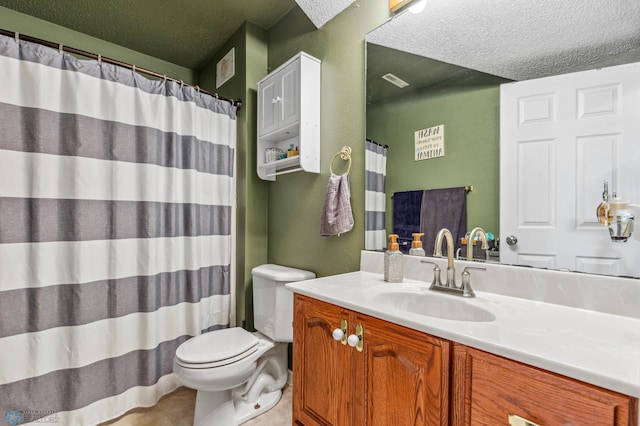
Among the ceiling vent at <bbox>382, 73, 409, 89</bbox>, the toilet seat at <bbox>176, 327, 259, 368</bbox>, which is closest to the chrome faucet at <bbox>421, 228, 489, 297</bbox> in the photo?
the ceiling vent at <bbox>382, 73, 409, 89</bbox>

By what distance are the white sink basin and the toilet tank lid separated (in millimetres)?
680

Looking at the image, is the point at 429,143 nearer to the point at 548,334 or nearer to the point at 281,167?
the point at 548,334

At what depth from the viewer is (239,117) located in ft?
6.93

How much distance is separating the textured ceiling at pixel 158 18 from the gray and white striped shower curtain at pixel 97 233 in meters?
0.58

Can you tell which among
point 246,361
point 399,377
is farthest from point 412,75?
point 246,361

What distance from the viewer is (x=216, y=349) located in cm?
145

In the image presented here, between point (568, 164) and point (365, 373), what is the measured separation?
944mm

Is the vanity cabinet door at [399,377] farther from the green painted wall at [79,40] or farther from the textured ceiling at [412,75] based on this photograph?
the green painted wall at [79,40]

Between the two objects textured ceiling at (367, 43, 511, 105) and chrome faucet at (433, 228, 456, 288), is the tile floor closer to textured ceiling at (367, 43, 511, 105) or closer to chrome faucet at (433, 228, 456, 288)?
chrome faucet at (433, 228, 456, 288)

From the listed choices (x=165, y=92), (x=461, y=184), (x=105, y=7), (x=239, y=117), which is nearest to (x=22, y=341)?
(x=165, y=92)

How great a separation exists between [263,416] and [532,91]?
1995mm

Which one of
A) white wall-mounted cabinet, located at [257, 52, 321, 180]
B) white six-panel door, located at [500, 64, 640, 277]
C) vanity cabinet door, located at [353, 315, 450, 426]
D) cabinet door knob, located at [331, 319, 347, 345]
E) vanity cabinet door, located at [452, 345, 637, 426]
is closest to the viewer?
vanity cabinet door, located at [452, 345, 637, 426]

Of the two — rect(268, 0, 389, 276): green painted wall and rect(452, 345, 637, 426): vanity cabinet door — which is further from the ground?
rect(268, 0, 389, 276): green painted wall

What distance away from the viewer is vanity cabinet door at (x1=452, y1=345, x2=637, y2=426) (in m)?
0.50
